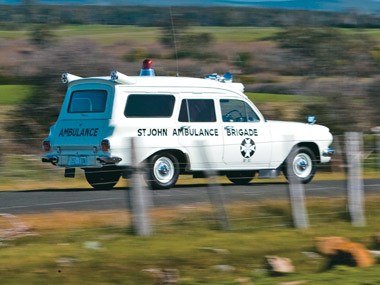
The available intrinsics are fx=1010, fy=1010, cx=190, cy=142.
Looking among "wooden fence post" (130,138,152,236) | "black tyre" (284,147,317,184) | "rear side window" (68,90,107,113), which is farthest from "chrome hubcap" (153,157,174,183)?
"wooden fence post" (130,138,152,236)

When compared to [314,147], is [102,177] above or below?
below

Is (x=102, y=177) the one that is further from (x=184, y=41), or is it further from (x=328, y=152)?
(x=184, y=41)

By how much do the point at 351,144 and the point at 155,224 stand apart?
288 cm

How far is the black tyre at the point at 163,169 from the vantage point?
635 inches

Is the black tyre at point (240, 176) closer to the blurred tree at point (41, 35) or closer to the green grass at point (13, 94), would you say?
the green grass at point (13, 94)

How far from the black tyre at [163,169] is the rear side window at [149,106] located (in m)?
0.74

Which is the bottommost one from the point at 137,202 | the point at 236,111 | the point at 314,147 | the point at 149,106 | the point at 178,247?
the point at 178,247

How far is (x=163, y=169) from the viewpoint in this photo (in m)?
16.4

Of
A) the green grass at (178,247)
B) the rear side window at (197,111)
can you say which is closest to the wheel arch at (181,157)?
the rear side window at (197,111)

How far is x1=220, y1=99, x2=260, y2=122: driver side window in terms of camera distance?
17.5 m

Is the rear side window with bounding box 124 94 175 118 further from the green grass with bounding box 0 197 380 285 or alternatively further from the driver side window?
the green grass with bounding box 0 197 380 285

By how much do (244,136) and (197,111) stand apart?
948 millimetres

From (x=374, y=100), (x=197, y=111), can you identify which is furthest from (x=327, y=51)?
(x=197, y=111)

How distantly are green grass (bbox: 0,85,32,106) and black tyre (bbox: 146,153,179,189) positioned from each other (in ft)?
43.7
